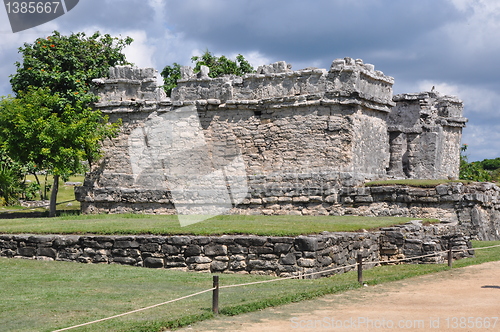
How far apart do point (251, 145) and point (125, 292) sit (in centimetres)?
968

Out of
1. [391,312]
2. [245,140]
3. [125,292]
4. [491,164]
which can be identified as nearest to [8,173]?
[245,140]

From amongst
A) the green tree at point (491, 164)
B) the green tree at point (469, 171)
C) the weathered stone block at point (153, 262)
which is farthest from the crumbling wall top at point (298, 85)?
the green tree at point (491, 164)

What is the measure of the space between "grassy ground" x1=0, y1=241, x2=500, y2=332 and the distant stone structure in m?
5.48

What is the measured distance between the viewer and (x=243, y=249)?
41.3ft

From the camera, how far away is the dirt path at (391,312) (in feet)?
26.2

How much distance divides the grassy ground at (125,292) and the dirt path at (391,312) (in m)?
0.40

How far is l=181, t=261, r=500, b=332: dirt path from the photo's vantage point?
26.2ft

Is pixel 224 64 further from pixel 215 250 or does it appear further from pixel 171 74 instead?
pixel 215 250

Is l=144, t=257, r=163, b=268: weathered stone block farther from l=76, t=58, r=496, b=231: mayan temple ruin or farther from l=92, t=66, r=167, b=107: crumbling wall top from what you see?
l=92, t=66, r=167, b=107: crumbling wall top

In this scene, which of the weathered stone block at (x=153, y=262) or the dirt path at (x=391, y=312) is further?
the weathered stone block at (x=153, y=262)

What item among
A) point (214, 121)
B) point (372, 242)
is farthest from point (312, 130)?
point (372, 242)

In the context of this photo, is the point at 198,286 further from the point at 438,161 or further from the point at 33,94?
the point at 438,161

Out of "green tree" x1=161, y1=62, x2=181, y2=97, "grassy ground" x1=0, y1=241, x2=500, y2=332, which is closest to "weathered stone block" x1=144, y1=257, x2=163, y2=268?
"grassy ground" x1=0, y1=241, x2=500, y2=332

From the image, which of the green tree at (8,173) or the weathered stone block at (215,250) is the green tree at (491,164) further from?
the weathered stone block at (215,250)
